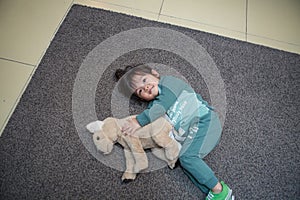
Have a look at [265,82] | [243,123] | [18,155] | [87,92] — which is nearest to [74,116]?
[87,92]

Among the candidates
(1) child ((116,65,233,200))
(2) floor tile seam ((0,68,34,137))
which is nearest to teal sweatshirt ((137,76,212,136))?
(1) child ((116,65,233,200))

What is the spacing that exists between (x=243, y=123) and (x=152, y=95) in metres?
0.33

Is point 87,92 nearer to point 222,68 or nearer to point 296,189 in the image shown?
point 222,68

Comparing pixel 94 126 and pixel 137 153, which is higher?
pixel 94 126

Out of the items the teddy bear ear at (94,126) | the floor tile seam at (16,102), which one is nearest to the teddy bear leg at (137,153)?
the teddy bear ear at (94,126)

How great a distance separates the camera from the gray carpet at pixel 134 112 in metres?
0.77

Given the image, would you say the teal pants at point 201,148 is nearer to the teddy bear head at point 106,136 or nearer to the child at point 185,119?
the child at point 185,119

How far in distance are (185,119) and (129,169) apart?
22cm

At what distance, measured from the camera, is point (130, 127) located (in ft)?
2.66

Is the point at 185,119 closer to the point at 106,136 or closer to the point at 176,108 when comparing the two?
the point at 176,108

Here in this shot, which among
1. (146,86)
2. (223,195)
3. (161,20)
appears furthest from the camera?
(161,20)

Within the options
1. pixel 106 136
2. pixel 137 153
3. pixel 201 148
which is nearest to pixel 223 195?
pixel 201 148

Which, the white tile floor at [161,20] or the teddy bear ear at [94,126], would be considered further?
the white tile floor at [161,20]

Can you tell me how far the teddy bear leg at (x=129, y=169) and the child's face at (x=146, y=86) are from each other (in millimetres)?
193
